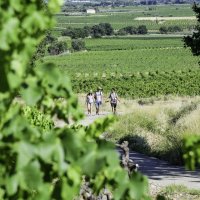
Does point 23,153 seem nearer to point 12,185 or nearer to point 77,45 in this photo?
point 12,185

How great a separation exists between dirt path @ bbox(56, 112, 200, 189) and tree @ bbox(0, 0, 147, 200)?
399 inches

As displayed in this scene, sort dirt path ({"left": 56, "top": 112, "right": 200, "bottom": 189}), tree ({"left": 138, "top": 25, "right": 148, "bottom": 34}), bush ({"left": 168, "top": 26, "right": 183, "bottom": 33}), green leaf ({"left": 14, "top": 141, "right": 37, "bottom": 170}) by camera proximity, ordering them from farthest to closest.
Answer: bush ({"left": 168, "top": 26, "right": 183, "bottom": 33}), tree ({"left": 138, "top": 25, "right": 148, "bottom": 34}), dirt path ({"left": 56, "top": 112, "right": 200, "bottom": 189}), green leaf ({"left": 14, "top": 141, "right": 37, "bottom": 170})

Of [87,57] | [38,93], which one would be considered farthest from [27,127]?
[87,57]

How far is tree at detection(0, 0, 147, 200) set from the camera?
10.1 feet

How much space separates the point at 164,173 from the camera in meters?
15.5

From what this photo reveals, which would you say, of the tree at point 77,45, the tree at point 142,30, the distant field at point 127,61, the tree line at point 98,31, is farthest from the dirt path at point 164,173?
the tree at point 142,30

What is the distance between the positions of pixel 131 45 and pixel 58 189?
448ft

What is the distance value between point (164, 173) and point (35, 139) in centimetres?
1259

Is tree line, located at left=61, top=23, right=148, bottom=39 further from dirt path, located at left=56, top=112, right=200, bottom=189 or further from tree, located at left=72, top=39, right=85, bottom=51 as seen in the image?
dirt path, located at left=56, top=112, right=200, bottom=189

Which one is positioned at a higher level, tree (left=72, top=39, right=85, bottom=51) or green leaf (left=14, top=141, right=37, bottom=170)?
tree (left=72, top=39, right=85, bottom=51)

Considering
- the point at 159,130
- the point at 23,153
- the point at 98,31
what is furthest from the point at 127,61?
the point at 23,153

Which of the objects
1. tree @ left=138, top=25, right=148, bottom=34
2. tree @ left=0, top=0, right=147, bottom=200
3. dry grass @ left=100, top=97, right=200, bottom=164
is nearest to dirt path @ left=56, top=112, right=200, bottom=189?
dry grass @ left=100, top=97, right=200, bottom=164

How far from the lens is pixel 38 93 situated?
3232 millimetres

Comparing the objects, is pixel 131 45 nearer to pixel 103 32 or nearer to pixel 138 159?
pixel 103 32
